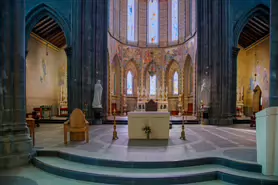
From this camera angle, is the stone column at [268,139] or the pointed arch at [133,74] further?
the pointed arch at [133,74]

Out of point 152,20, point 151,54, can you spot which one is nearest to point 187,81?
point 151,54

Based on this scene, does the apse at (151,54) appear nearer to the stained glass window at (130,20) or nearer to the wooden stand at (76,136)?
the stained glass window at (130,20)

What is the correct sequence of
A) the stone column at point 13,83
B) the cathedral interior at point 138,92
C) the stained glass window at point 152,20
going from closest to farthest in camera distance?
the cathedral interior at point 138,92 → the stone column at point 13,83 → the stained glass window at point 152,20

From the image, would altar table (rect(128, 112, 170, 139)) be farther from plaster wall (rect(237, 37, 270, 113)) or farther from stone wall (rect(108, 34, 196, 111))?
stone wall (rect(108, 34, 196, 111))

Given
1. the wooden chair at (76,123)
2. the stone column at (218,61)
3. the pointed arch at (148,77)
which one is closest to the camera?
the wooden chair at (76,123)

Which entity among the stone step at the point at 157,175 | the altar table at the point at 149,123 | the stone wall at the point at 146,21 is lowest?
the stone step at the point at 157,175

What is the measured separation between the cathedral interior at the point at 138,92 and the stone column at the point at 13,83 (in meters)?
0.02

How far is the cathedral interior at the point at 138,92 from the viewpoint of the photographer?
5113 millimetres

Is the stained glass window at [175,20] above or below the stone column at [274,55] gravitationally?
above

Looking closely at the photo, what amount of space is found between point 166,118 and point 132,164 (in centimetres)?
307

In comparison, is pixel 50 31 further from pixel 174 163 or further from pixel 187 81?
pixel 174 163

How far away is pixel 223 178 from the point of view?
15.9 ft

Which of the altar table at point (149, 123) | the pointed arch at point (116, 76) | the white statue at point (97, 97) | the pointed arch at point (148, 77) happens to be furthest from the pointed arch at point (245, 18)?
the pointed arch at point (116, 76)

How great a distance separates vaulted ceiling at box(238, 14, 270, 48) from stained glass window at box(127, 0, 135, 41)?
11697mm
